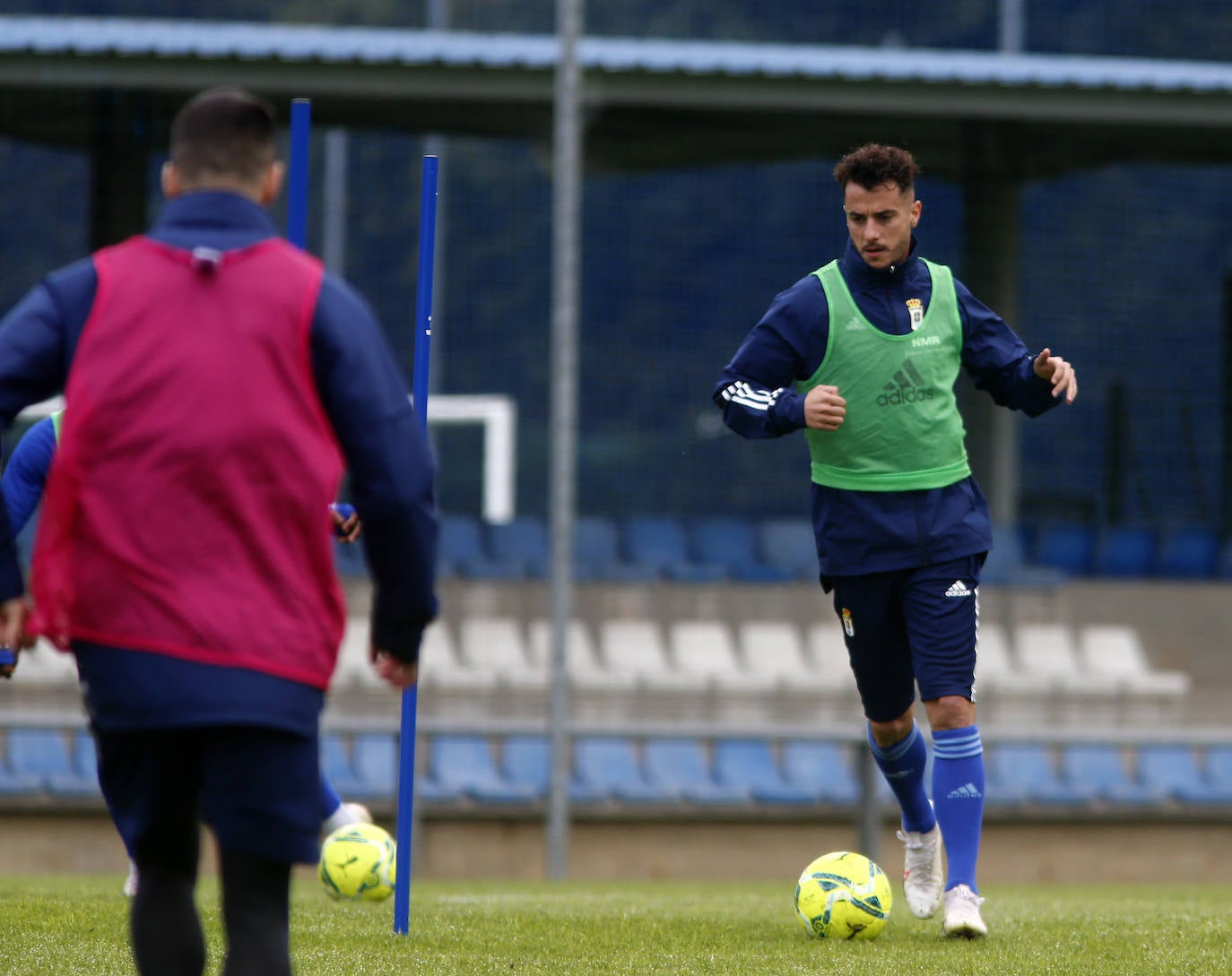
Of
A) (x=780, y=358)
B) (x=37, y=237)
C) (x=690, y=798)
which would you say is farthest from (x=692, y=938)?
(x=37, y=237)

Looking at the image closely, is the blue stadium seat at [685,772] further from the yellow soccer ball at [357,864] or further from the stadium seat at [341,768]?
the yellow soccer ball at [357,864]

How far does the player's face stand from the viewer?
564 centimetres

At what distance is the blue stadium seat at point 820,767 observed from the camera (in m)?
14.2

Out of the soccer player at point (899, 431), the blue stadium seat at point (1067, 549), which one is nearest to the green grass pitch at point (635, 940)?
the soccer player at point (899, 431)

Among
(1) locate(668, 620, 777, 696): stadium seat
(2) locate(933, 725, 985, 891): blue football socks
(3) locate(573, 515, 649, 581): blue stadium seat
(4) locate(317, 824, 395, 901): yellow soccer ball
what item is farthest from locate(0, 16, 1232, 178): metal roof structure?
(2) locate(933, 725, 985, 891): blue football socks

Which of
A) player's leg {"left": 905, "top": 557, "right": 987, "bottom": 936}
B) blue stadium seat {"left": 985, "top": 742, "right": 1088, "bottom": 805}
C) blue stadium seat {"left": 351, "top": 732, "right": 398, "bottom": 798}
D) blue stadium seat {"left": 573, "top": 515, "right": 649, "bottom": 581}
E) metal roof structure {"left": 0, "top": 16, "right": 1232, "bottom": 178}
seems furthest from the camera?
blue stadium seat {"left": 573, "top": 515, "right": 649, "bottom": 581}

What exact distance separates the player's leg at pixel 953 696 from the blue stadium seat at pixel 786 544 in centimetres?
1217

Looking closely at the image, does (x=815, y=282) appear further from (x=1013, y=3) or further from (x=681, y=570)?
(x=1013, y=3)

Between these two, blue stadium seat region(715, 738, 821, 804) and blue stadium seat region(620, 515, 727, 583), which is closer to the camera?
blue stadium seat region(715, 738, 821, 804)

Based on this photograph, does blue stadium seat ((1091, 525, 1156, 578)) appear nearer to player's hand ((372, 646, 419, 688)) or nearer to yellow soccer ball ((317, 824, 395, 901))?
yellow soccer ball ((317, 824, 395, 901))

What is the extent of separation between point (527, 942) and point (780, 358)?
1761 mm

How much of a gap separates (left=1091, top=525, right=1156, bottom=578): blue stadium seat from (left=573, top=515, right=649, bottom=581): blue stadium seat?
15.4ft

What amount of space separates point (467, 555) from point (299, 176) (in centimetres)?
1244

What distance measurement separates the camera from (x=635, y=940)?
5.56m
